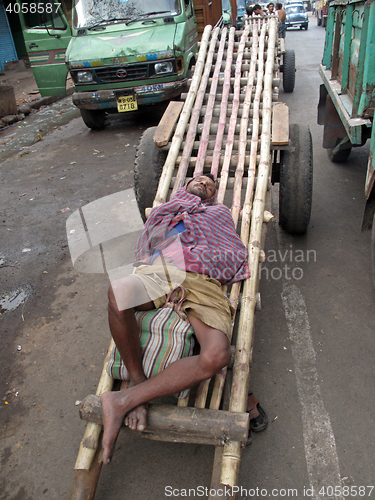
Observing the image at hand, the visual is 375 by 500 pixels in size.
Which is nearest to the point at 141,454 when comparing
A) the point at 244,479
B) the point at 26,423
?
the point at 244,479

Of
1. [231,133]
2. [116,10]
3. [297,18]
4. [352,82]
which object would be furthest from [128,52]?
[297,18]

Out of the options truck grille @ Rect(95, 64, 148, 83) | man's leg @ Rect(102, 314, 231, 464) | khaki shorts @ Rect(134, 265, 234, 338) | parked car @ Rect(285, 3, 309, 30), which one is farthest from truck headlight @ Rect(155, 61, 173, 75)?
parked car @ Rect(285, 3, 309, 30)

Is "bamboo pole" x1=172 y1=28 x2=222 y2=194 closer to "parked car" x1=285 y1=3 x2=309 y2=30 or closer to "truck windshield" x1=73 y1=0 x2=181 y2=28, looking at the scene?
"truck windshield" x1=73 y1=0 x2=181 y2=28

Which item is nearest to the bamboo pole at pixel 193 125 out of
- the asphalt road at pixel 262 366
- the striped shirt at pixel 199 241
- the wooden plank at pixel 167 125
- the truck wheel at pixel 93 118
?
the wooden plank at pixel 167 125

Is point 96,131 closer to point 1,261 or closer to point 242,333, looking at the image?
point 1,261

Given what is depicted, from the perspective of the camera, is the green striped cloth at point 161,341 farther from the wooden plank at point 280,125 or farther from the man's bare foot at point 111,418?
the wooden plank at point 280,125

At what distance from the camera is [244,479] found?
70.4 inches

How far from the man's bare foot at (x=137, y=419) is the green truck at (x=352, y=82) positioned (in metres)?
1.91

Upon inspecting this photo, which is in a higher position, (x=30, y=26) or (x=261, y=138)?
(x=30, y=26)

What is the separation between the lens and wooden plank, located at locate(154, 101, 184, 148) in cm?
Result: 319

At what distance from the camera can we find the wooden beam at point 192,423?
1580 millimetres

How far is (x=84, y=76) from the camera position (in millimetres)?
6148

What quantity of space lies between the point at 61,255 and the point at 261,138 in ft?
7.03

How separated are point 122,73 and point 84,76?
25.6 inches
